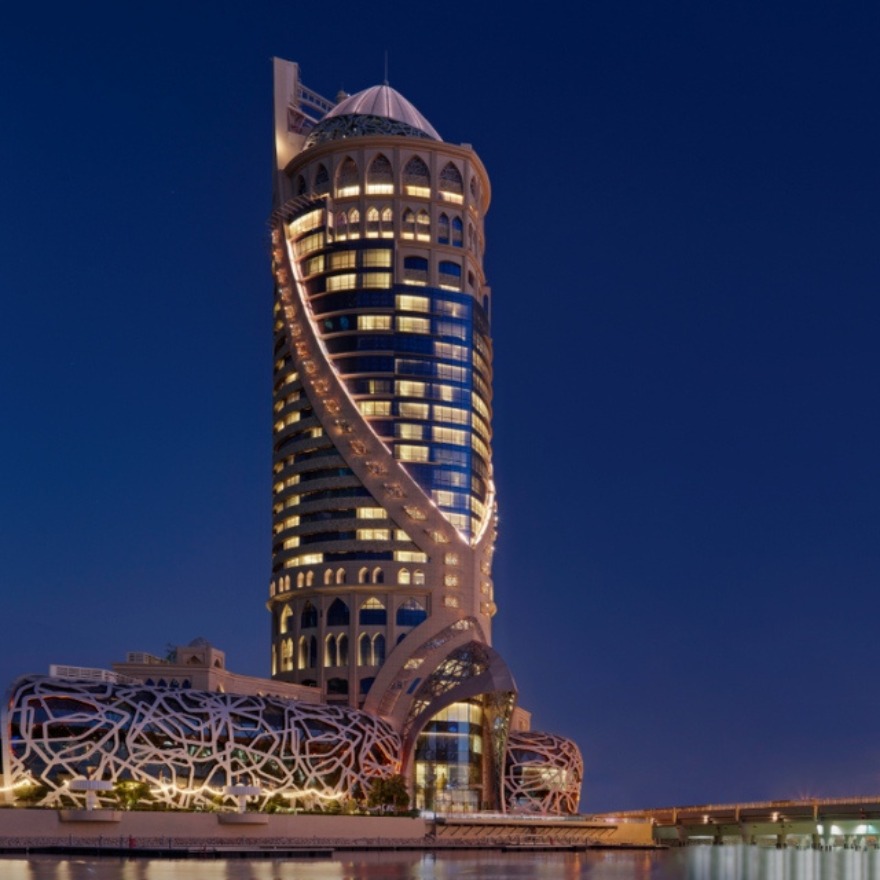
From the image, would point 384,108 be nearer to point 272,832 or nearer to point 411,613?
point 411,613

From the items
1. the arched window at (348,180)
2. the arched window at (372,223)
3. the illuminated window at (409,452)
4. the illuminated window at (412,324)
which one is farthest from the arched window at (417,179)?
the illuminated window at (409,452)

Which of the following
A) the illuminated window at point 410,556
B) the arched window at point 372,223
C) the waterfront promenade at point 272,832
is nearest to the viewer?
the waterfront promenade at point 272,832

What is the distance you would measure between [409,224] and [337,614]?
46.1 metres

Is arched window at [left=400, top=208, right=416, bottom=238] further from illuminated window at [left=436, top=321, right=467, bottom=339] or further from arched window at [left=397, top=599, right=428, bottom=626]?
arched window at [left=397, top=599, right=428, bottom=626]

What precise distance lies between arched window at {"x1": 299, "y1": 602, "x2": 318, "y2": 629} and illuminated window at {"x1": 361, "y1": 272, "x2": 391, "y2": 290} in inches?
1436

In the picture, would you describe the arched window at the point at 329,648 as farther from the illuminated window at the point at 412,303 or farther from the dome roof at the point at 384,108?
the dome roof at the point at 384,108

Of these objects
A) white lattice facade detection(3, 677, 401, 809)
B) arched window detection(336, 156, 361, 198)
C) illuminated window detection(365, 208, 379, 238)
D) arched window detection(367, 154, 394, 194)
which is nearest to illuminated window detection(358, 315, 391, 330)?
illuminated window detection(365, 208, 379, 238)

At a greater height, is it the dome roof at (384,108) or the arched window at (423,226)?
the dome roof at (384,108)

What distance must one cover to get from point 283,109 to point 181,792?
94.7 m

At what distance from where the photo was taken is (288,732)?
132m

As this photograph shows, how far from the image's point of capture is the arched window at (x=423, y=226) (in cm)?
16950

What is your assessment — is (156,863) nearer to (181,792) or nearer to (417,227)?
(181,792)

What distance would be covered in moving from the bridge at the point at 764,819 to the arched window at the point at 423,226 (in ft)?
225

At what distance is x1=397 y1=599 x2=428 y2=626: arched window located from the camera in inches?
6181
